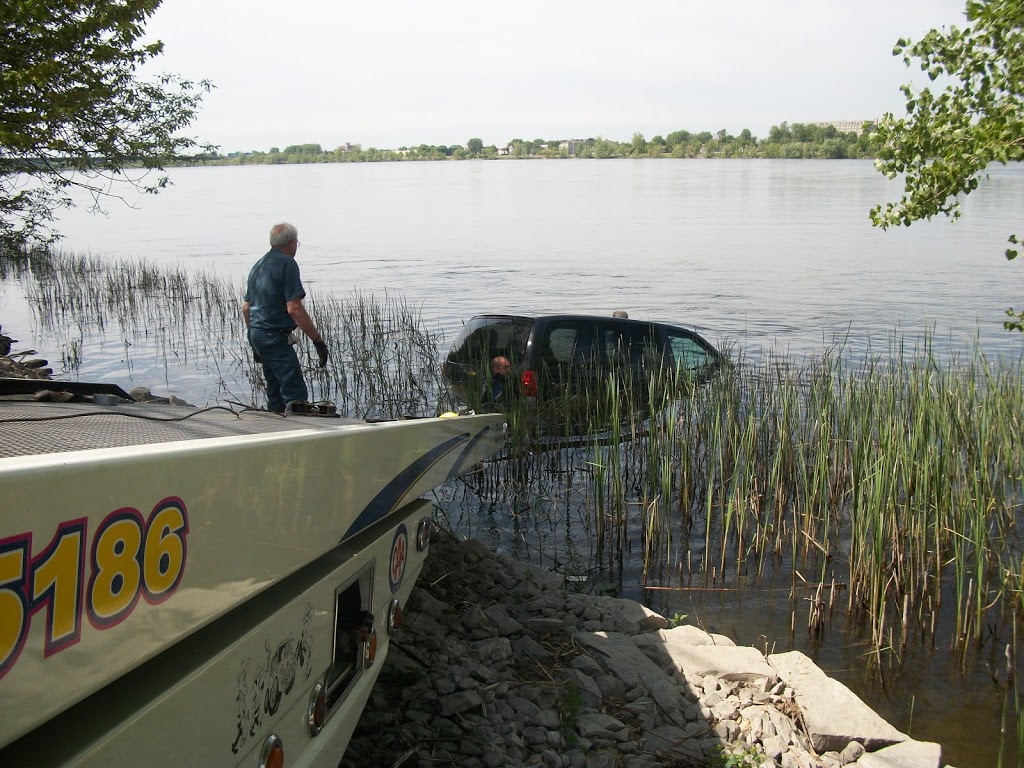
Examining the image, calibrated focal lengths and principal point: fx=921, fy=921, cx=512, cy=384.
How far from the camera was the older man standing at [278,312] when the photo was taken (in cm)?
819

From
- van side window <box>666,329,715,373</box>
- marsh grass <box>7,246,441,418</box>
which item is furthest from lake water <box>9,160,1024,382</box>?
marsh grass <box>7,246,441,418</box>

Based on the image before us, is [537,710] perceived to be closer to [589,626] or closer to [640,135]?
[589,626]

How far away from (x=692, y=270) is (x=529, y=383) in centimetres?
2147

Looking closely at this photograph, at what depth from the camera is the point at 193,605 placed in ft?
7.20

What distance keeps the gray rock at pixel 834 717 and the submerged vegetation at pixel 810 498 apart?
83cm

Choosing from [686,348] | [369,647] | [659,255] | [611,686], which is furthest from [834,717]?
[659,255]

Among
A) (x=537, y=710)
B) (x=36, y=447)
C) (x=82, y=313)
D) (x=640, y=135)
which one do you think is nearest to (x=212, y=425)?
(x=36, y=447)

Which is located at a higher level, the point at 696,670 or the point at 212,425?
the point at 212,425

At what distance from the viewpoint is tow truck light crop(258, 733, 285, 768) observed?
2.56 m

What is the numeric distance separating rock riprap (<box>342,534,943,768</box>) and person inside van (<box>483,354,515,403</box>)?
11.9 feet

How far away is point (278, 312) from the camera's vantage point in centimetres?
835

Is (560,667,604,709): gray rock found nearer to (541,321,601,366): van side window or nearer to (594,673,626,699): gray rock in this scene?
(594,673,626,699): gray rock

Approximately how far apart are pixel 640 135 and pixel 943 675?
581 ft

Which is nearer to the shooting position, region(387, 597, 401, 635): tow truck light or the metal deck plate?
the metal deck plate
